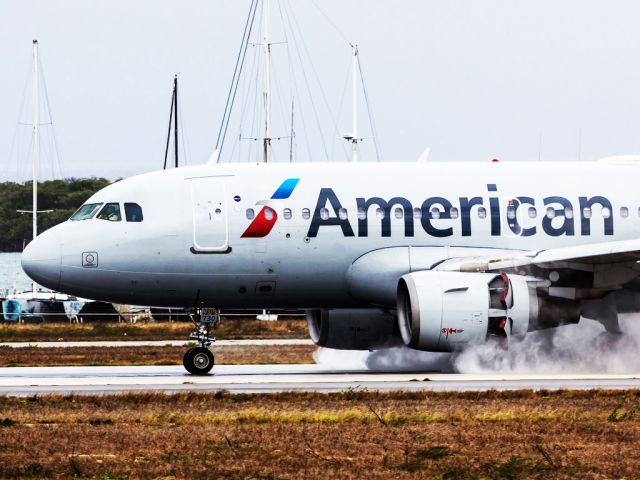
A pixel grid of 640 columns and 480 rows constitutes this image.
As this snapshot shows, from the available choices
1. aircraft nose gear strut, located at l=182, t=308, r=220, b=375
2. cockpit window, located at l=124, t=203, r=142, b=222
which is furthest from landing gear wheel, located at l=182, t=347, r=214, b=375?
cockpit window, located at l=124, t=203, r=142, b=222

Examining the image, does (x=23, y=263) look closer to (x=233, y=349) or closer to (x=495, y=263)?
(x=495, y=263)

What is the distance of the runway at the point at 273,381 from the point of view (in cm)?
2339

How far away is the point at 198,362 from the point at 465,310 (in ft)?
18.3

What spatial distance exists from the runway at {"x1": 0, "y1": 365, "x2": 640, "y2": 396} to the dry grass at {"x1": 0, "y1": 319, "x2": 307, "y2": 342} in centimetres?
1898

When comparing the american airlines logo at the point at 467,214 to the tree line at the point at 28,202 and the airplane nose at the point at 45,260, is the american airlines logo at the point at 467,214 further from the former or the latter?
the tree line at the point at 28,202

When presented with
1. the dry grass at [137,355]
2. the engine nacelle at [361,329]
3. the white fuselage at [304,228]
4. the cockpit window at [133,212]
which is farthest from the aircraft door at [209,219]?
the dry grass at [137,355]

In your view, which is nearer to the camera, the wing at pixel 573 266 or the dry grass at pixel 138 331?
the wing at pixel 573 266

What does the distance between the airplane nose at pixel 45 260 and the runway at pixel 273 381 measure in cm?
200

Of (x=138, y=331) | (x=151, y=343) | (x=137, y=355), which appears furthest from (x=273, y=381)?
(x=138, y=331)

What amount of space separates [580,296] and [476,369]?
2691 millimetres

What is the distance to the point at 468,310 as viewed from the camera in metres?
26.9

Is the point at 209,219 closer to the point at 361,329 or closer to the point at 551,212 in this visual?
the point at 361,329

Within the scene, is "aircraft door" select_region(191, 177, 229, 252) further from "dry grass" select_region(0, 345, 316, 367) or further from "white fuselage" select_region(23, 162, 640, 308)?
"dry grass" select_region(0, 345, 316, 367)

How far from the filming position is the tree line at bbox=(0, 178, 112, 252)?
127750 millimetres
